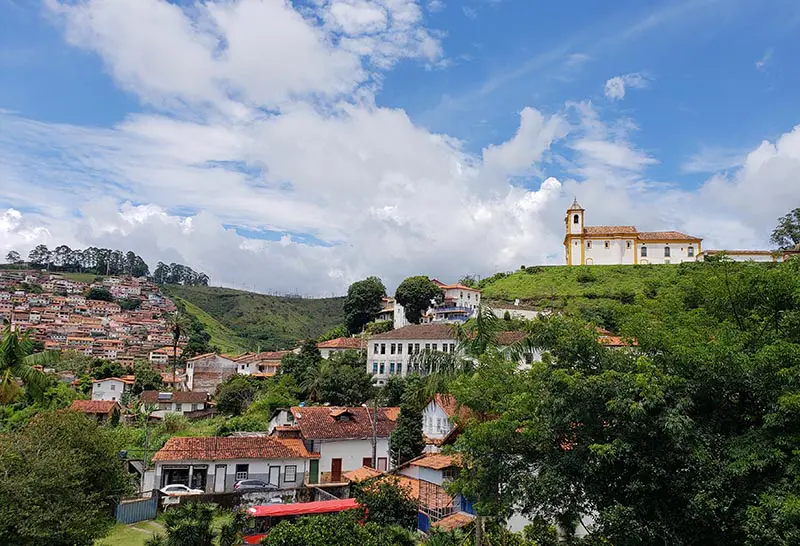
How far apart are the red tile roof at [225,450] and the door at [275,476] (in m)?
0.71

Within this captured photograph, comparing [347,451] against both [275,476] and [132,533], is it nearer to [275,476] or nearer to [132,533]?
[275,476]

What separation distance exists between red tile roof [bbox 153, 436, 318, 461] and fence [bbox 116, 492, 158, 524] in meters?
3.97

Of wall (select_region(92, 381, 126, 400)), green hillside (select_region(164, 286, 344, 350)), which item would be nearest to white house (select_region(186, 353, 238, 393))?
wall (select_region(92, 381, 126, 400))

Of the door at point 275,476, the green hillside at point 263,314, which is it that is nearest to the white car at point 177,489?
the door at point 275,476

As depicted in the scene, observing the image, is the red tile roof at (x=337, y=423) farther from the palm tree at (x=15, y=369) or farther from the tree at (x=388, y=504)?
the palm tree at (x=15, y=369)

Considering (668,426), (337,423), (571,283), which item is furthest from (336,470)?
(571,283)

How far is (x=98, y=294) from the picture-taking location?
14862cm

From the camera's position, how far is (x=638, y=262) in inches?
3435

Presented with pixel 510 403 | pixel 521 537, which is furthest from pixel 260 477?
pixel 510 403

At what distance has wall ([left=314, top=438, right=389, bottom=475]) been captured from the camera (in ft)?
113

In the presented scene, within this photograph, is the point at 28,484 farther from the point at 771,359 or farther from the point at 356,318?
the point at 356,318

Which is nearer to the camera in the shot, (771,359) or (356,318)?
(771,359)

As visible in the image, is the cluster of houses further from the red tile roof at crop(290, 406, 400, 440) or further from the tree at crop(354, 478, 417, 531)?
the tree at crop(354, 478, 417, 531)

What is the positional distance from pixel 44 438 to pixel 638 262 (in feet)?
271
